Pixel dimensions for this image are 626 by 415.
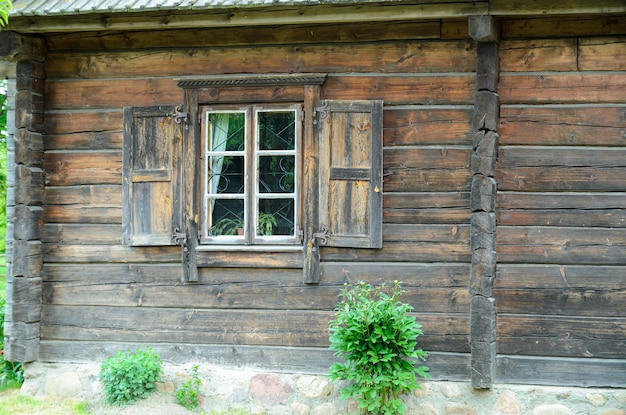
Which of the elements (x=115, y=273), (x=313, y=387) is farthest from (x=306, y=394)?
(x=115, y=273)

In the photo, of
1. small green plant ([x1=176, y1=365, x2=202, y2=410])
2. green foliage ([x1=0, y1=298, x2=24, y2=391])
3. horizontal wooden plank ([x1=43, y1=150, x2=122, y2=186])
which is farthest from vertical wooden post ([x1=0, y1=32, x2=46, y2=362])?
small green plant ([x1=176, y1=365, x2=202, y2=410])

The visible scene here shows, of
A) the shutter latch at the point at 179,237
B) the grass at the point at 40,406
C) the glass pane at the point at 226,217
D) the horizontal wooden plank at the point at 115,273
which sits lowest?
the grass at the point at 40,406

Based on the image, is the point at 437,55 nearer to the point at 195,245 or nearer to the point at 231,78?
the point at 231,78

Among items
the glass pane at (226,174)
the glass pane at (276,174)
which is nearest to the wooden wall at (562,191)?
the glass pane at (276,174)

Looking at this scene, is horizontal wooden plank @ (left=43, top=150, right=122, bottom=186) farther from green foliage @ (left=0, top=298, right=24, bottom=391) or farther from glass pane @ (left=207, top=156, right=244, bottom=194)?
green foliage @ (left=0, top=298, right=24, bottom=391)

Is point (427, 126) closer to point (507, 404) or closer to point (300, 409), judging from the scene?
point (507, 404)

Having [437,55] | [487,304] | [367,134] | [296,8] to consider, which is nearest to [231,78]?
[296,8]

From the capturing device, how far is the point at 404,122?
645 centimetres

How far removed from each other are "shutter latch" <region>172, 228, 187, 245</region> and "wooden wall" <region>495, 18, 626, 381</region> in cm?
271

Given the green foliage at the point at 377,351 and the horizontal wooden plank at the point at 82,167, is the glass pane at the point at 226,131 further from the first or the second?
the green foliage at the point at 377,351

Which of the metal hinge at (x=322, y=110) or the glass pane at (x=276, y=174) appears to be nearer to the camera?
the metal hinge at (x=322, y=110)

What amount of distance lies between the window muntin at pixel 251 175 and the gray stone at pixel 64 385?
5.84ft

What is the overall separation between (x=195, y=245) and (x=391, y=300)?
183 cm

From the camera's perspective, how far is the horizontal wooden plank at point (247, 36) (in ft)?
21.2
